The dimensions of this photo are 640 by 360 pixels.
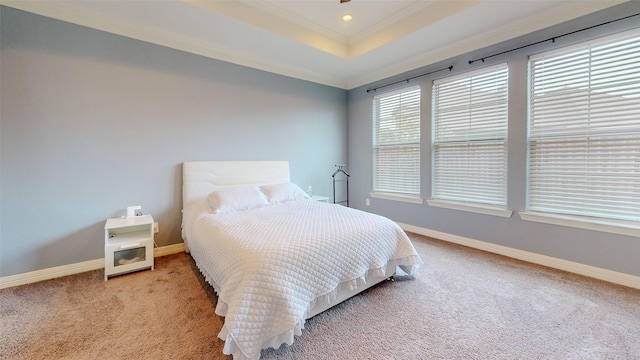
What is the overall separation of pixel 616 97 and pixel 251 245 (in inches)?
133

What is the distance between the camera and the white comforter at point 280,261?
1.35m

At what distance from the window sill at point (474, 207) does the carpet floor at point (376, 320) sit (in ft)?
2.25

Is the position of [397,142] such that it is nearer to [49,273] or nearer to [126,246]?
[126,246]

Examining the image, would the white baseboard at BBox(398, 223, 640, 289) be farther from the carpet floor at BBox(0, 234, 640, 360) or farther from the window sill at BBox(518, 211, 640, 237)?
the window sill at BBox(518, 211, 640, 237)

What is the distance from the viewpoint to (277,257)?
4.88 ft

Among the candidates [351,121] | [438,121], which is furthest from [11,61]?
[438,121]

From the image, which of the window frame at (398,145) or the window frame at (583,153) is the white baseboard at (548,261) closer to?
the window frame at (583,153)

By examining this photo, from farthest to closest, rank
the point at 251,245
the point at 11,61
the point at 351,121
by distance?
the point at 351,121, the point at 11,61, the point at 251,245

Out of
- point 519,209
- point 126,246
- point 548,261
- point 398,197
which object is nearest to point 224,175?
point 126,246

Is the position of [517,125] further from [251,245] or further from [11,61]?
[11,61]

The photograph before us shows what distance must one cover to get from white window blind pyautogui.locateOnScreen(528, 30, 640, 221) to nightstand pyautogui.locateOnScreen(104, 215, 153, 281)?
13.5 feet

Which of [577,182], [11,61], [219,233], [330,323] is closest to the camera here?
[330,323]

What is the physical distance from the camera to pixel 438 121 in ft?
11.4

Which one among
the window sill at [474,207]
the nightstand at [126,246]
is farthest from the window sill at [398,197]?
the nightstand at [126,246]
